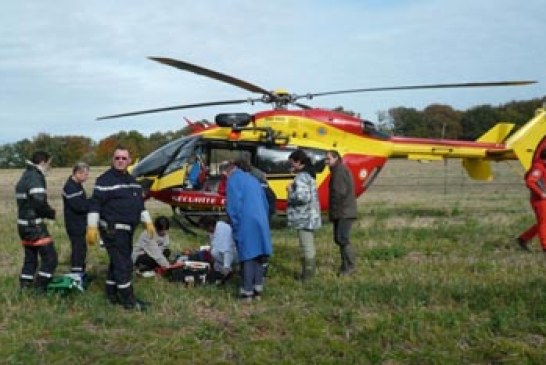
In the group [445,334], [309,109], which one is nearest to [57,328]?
[445,334]

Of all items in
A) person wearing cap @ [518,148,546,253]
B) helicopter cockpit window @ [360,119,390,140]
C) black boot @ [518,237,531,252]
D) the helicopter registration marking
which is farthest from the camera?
helicopter cockpit window @ [360,119,390,140]

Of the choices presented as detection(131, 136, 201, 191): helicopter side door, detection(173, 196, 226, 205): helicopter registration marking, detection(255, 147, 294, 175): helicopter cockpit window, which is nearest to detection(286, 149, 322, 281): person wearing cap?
detection(173, 196, 226, 205): helicopter registration marking

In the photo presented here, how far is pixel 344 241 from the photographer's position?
912 cm

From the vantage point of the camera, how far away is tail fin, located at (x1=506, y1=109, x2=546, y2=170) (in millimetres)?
14766

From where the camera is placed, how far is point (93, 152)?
76.8 m

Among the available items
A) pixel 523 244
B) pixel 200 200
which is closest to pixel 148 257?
pixel 200 200

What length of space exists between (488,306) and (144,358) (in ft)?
11.1

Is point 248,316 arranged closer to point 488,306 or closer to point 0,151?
point 488,306

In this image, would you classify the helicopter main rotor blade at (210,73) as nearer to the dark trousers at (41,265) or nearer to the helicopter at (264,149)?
the helicopter at (264,149)

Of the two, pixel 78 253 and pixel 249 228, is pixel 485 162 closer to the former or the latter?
pixel 249 228

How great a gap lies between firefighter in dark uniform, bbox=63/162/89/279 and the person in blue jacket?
195 cm

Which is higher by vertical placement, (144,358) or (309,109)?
(309,109)

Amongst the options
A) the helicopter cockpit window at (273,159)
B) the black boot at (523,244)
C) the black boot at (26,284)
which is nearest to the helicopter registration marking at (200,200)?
the helicopter cockpit window at (273,159)

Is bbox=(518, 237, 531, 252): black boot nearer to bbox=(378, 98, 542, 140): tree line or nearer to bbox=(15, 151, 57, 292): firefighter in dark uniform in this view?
bbox=(15, 151, 57, 292): firefighter in dark uniform
